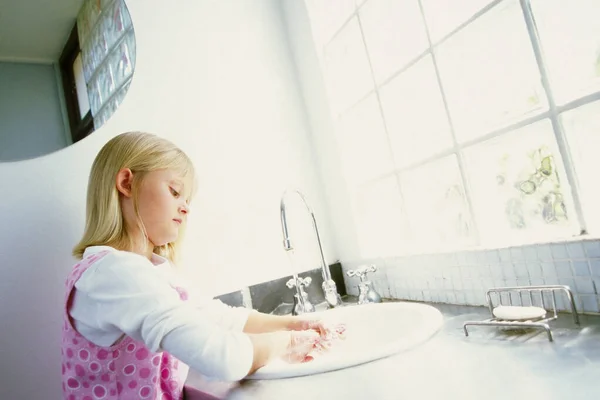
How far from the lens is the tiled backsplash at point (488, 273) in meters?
0.74

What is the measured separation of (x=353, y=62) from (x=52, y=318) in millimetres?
1273

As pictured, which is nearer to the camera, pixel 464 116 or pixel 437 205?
pixel 464 116

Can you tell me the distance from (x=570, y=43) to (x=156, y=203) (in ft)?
3.17

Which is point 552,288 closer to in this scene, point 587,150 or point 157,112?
point 587,150

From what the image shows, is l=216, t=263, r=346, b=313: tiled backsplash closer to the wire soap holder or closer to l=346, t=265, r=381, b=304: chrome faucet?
l=346, t=265, r=381, b=304: chrome faucet

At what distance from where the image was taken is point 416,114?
1203 millimetres

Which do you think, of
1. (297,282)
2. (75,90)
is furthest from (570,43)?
(75,90)

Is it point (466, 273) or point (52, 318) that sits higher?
point (52, 318)

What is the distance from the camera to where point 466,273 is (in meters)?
0.99

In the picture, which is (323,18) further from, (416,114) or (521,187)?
(521,187)

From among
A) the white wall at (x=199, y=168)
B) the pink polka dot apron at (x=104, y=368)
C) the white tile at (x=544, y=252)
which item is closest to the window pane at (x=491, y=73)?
the white tile at (x=544, y=252)

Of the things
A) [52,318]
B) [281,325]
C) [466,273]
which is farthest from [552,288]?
[52,318]

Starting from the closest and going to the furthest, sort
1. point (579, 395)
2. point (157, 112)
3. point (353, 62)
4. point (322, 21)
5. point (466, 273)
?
point (579, 395) < point (466, 273) < point (157, 112) < point (353, 62) < point (322, 21)

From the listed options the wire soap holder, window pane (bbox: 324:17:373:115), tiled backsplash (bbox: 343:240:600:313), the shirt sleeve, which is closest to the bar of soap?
the wire soap holder
